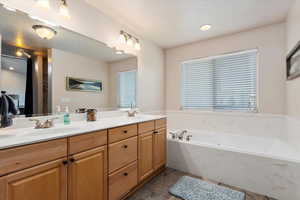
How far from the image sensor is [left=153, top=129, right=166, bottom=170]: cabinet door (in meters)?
2.05

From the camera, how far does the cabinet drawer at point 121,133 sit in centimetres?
141

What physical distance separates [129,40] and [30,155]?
6.49ft

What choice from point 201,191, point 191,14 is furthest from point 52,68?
point 201,191

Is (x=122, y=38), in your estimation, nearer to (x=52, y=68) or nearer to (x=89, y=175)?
(x=52, y=68)

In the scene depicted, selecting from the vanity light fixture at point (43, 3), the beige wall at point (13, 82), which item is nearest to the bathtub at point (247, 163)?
the beige wall at point (13, 82)

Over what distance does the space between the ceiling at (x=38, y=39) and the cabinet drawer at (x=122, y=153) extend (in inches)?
47.1

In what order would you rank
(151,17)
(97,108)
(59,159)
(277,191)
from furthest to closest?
(151,17) → (97,108) → (277,191) → (59,159)

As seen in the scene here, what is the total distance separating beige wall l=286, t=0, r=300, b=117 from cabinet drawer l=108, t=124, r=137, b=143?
1926mm

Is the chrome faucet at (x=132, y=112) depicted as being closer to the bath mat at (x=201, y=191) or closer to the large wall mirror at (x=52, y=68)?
the large wall mirror at (x=52, y=68)

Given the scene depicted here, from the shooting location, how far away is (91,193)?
1.23m

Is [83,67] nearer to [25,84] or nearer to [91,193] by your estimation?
[25,84]

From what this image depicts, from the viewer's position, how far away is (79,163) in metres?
1.16

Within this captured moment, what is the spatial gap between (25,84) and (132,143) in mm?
1212

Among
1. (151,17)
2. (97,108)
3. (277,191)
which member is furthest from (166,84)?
(277,191)
